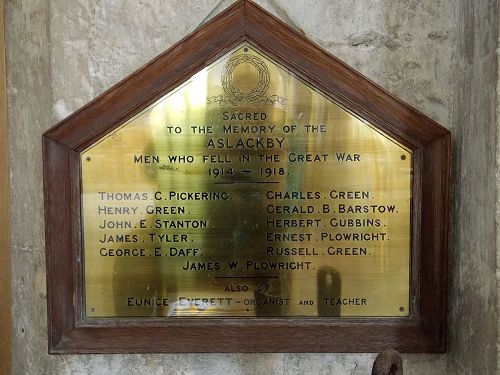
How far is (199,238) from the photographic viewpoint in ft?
3.85

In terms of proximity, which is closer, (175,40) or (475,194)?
(475,194)

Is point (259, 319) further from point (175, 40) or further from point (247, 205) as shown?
point (175, 40)

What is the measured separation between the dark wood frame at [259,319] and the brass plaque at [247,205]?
0.08ft

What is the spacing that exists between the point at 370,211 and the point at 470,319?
321mm

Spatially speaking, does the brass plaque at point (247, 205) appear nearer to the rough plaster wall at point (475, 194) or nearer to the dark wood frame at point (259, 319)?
the dark wood frame at point (259, 319)

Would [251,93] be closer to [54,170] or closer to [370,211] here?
[370,211]

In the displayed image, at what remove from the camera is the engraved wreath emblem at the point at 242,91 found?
115cm

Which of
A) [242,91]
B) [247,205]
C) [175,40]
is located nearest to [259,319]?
[247,205]

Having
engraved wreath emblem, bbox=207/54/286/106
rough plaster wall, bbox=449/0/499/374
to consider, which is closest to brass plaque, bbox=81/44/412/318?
engraved wreath emblem, bbox=207/54/286/106

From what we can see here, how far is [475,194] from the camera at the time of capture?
1.08 m

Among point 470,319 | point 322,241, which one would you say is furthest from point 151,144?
point 470,319

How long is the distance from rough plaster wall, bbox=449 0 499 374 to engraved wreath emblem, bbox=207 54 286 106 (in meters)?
0.43

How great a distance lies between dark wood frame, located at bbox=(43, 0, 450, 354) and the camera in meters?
1.14

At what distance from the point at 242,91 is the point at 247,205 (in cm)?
27
